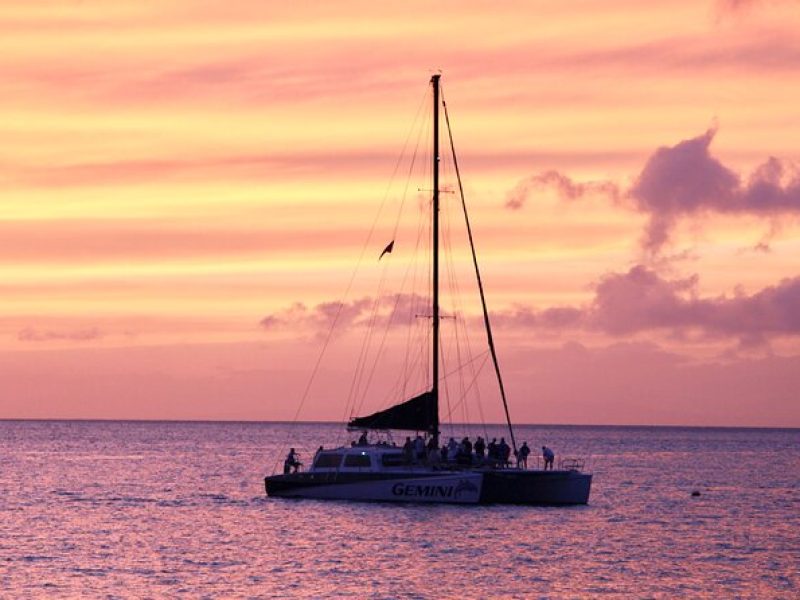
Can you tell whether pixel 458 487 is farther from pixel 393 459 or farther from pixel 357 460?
pixel 357 460

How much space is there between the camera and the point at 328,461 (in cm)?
7594

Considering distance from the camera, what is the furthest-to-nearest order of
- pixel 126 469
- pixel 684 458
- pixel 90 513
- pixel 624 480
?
pixel 684 458
pixel 126 469
pixel 624 480
pixel 90 513

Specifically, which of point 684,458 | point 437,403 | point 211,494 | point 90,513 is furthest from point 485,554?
point 684,458

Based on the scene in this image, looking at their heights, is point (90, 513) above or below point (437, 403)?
below

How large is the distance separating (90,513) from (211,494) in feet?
57.1

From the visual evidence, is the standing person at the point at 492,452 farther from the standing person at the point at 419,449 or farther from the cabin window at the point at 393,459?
the cabin window at the point at 393,459

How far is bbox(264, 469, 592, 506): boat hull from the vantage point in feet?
234

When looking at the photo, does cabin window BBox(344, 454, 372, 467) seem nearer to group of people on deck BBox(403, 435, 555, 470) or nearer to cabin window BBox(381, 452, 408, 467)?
cabin window BBox(381, 452, 408, 467)

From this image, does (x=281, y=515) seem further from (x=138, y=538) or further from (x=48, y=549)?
(x=48, y=549)

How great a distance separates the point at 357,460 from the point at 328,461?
2.33 metres

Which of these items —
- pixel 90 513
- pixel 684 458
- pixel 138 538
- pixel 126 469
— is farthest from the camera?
pixel 684 458

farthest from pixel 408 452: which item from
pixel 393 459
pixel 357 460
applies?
pixel 357 460

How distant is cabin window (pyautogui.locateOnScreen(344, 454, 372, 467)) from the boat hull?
56cm

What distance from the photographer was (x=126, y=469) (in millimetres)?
133500
